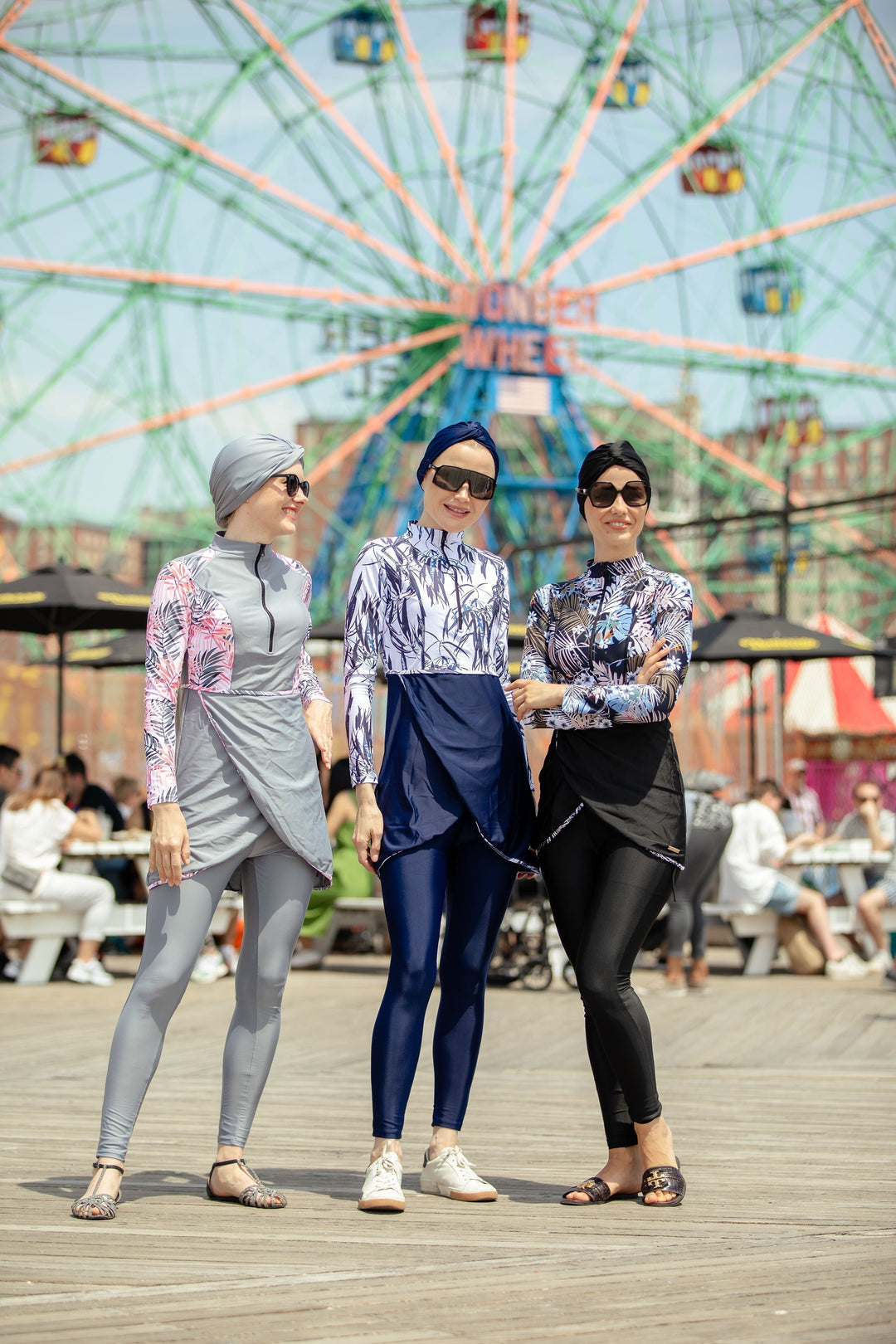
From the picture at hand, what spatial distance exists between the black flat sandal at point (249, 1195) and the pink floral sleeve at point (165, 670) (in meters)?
0.81

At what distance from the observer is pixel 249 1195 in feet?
12.2

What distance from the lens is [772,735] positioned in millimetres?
17359

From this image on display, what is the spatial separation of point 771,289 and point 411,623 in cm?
2517

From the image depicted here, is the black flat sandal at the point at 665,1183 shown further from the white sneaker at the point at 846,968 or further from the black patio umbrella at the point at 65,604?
the black patio umbrella at the point at 65,604

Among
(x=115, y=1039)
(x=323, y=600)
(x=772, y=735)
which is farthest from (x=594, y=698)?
(x=323, y=600)

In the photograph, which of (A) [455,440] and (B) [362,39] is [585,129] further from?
(A) [455,440]

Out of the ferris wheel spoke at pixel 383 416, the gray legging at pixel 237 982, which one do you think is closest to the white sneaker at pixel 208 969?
the gray legging at pixel 237 982

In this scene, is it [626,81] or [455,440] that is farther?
[626,81]

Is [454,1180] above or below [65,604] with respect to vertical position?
below

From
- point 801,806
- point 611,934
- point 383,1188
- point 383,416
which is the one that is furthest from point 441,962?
point 383,416

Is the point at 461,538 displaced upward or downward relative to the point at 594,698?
upward

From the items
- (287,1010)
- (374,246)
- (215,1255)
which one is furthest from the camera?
(374,246)

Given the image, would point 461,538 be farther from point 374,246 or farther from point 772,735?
point 374,246

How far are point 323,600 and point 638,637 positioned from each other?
23.4 m
